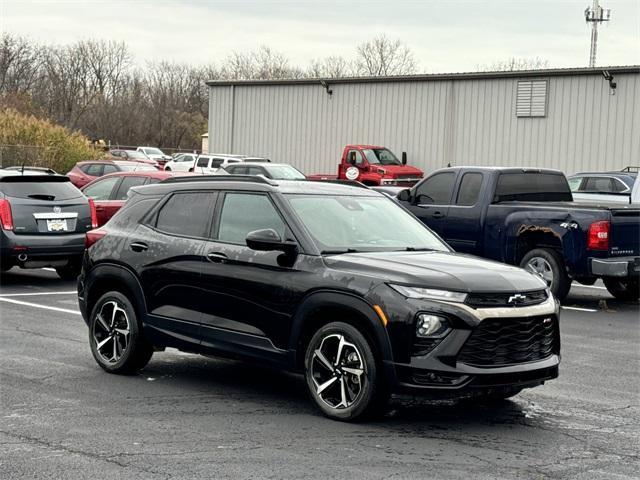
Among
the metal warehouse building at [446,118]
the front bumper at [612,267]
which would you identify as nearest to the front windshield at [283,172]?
the metal warehouse building at [446,118]

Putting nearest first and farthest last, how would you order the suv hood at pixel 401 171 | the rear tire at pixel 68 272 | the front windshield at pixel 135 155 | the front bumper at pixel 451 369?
the front bumper at pixel 451 369, the rear tire at pixel 68 272, the suv hood at pixel 401 171, the front windshield at pixel 135 155

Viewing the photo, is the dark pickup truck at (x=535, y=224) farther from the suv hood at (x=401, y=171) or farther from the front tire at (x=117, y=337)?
the suv hood at (x=401, y=171)

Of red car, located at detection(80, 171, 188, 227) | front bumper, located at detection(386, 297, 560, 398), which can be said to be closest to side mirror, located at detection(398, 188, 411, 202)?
red car, located at detection(80, 171, 188, 227)

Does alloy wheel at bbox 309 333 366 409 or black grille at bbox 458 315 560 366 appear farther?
alloy wheel at bbox 309 333 366 409

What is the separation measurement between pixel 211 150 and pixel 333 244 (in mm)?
39271

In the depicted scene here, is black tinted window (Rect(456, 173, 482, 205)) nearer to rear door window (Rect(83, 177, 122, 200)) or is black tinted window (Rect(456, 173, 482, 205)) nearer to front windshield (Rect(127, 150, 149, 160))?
rear door window (Rect(83, 177, 122, 200))

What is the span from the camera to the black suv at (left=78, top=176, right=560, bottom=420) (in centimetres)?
698

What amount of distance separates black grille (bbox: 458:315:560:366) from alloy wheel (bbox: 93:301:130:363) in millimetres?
3243

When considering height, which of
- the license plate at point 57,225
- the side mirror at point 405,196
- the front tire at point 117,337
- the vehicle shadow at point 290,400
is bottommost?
the vehicle shadow at point 290,400

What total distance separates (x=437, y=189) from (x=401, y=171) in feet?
65.2

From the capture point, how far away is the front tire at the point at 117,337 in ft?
29.2

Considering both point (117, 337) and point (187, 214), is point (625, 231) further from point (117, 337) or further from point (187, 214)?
point (117, 337)

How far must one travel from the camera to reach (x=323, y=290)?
7410mm

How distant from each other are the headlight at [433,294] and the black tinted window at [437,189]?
31.2 feet
